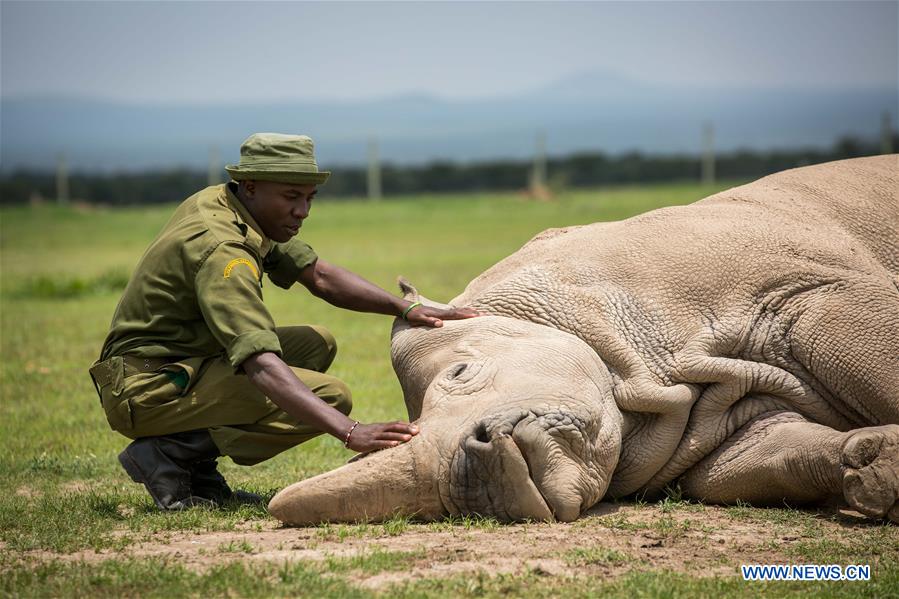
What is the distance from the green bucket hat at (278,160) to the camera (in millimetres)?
6207

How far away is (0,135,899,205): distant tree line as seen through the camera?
144 ft

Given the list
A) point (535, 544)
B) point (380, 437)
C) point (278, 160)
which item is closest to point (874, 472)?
point (535, 544)

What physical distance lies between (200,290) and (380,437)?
119cm

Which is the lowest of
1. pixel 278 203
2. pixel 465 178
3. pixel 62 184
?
pixel 465 178

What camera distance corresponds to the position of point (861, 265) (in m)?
6.50

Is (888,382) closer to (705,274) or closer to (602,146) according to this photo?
(705,274)

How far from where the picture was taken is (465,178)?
4609cm

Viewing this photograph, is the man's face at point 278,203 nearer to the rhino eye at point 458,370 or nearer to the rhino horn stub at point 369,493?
the rhino eye at point 458,370

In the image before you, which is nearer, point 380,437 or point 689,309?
point 380,437

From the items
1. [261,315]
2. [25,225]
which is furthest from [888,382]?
[25,225]

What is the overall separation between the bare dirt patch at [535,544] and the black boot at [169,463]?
666 millimetres

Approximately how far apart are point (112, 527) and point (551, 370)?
7.48ft
